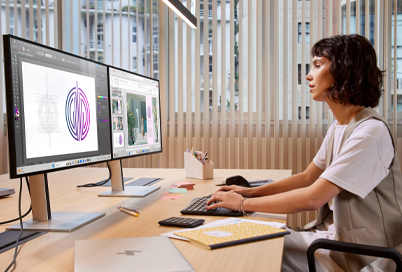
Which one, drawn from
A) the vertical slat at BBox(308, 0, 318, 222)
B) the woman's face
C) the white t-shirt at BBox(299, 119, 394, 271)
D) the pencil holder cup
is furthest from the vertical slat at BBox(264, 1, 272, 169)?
the white t-shirt at BBox(299, 119, 394, 271)

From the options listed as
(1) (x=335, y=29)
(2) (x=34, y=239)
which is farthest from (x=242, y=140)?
(2) (x=34, y=239)

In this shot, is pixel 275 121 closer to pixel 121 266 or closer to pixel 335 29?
pixel 335 29

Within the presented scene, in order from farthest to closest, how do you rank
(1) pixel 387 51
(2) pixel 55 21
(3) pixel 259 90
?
1. (2) pixel 55 21
2. (3) pixel 259 90
3. (1) pixel 387 51

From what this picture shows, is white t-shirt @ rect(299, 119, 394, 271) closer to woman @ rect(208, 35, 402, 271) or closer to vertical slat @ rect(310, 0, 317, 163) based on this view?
woman @ rect(208, 35, 402, 271)

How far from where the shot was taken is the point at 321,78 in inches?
55.1

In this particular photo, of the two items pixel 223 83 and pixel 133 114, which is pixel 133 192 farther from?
pixel 223 83

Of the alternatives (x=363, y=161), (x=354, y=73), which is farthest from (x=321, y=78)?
(x=363, y=161)

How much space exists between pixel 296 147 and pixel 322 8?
3.86 feet

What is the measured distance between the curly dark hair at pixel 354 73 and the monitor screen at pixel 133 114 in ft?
2.61

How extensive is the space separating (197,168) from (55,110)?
1.01 metres

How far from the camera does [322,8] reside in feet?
9.79

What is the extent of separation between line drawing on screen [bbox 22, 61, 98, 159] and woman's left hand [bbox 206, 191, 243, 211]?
44 cm

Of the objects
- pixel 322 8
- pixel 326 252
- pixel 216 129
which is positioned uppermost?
pixel 322 8

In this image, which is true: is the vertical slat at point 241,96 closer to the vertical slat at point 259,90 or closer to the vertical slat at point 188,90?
the vertical slat at point 259,90
